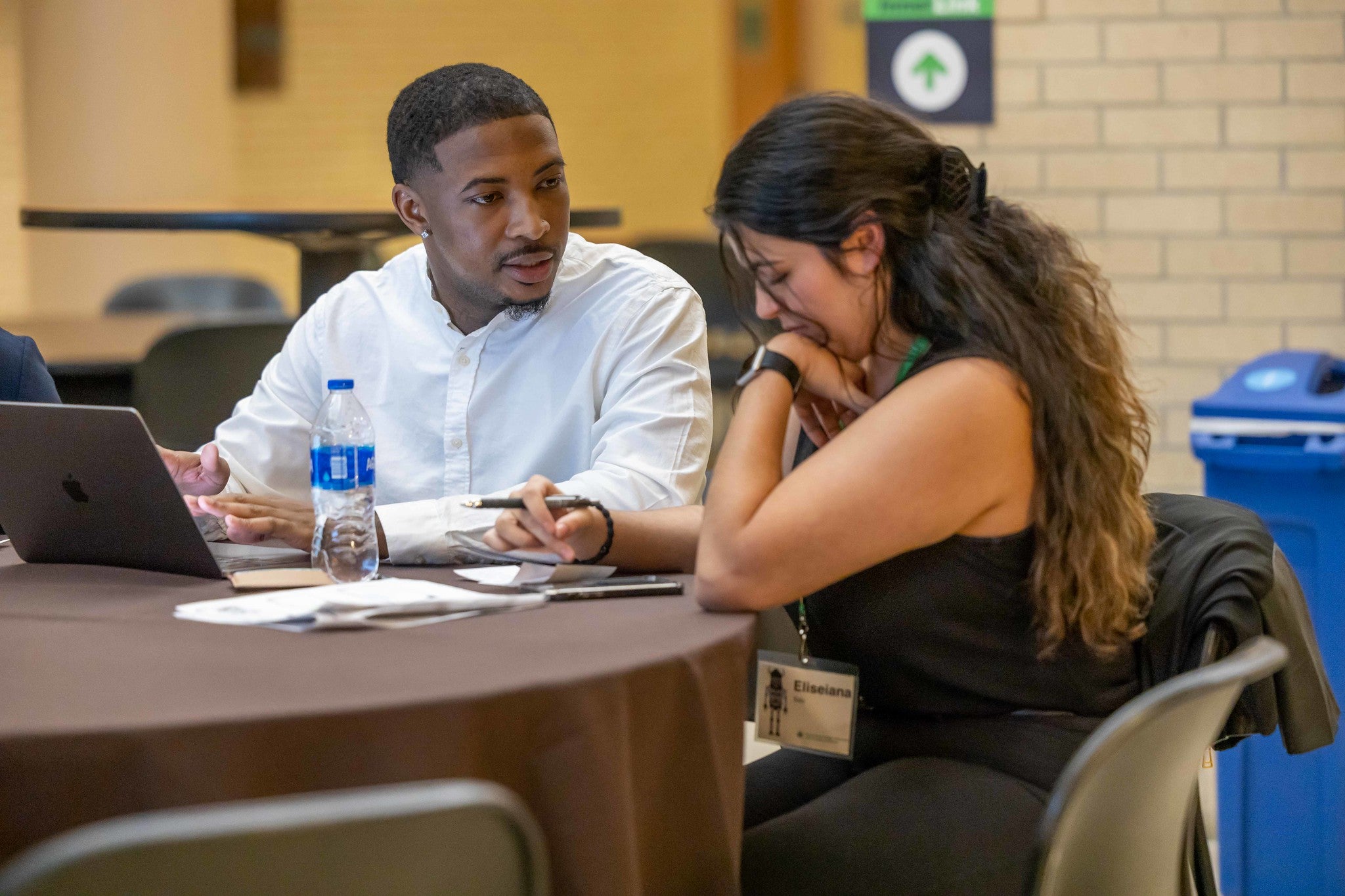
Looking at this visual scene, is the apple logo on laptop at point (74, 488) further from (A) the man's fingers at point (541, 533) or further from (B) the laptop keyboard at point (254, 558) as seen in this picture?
(A) the man's fingers at point (541, 533)

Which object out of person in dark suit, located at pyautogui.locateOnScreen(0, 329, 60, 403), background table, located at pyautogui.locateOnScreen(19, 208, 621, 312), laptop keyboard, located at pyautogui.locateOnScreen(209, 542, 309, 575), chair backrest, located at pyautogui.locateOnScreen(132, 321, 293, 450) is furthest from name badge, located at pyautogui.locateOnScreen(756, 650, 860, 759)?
chair backrest, located at pyautogui.locateOnScreen(132, 321, 293, 450)

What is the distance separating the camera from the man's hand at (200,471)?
1.85 meters

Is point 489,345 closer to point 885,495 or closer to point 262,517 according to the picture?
point 262,517

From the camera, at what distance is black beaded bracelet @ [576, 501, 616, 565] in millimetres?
1623

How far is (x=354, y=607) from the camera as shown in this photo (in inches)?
54.3

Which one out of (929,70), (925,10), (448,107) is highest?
(925,10)

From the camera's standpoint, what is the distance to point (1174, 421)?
12.7 feet

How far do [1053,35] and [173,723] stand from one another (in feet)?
11.3

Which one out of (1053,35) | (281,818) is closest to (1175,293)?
(1053,35)

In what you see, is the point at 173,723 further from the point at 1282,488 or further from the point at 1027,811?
the point at 1282,488

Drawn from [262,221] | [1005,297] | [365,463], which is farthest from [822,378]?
[262,221]

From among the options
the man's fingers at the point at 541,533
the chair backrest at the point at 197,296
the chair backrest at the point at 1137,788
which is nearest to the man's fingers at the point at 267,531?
the man's fingers at the point at 541,533

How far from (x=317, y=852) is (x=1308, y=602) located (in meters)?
2.01

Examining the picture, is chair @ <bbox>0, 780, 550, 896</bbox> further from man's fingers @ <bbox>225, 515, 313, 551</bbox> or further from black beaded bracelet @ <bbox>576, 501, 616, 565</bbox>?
man's fingers @ <bbox>225, 515, 313, 551</bbox>
